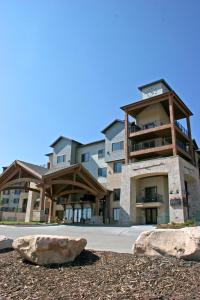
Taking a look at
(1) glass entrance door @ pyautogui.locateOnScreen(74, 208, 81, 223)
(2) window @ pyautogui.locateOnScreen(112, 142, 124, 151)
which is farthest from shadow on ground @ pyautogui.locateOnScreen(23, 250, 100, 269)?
(1) glass entrance door @ pyautogui.locateOnScreen(74, 208, 81, 223)

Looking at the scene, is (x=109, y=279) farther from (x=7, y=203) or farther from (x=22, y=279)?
(x=7, y=203)

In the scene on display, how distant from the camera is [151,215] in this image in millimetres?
34781

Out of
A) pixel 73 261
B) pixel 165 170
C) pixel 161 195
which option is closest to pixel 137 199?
pixel 161 195

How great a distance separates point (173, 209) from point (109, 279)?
2461 centimetres

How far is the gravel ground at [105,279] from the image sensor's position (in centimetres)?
475

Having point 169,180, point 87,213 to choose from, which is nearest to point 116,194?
point 87,213

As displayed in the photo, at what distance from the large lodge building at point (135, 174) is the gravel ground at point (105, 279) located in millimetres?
20709

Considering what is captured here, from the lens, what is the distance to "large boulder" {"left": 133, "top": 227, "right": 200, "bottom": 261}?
6.30 metres

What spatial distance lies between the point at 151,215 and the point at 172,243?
29.1 meters

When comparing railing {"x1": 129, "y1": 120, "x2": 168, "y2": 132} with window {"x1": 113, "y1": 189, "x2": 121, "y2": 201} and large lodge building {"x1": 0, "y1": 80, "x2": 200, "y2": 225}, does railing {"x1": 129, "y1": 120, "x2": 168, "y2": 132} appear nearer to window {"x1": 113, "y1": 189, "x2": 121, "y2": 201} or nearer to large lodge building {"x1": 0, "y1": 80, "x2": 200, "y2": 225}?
large lodge building {"x1": 0, "y1": 80, "x2": 200, "y2": 225}

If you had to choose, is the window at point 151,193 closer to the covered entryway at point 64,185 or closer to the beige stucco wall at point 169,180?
the beige stucco wall at point 169,180

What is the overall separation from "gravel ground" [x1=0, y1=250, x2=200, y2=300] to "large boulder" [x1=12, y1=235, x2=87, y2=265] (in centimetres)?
19

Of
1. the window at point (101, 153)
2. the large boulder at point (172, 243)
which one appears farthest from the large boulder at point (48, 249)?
the window at point (101, 153)

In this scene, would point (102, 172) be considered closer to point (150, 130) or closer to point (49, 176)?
point (150, 130)
